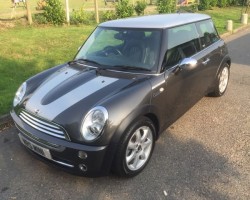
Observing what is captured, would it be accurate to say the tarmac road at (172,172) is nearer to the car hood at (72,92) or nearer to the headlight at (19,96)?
the headlight at (19,96)

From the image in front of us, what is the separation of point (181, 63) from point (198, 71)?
745 millimetres

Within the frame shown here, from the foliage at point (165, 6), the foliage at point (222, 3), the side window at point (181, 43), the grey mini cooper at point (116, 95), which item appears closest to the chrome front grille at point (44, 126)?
the grey mini cooper at point (116, 95)

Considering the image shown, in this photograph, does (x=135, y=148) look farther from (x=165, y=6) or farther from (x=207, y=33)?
(x=165, y=6)

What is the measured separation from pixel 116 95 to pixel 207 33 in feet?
9.12

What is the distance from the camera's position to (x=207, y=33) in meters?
5.57

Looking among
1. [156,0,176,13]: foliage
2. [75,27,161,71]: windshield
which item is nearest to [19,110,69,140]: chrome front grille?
[75,27,161,71]: windshield

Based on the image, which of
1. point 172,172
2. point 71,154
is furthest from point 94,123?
point 172,172

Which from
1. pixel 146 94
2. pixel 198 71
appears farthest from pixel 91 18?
pixel 146 94

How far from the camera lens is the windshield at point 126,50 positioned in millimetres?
4156

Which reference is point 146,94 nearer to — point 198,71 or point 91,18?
point 198,71

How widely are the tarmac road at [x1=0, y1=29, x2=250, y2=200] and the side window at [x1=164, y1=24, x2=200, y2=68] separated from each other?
1.12 meters

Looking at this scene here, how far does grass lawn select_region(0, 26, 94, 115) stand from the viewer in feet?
22.1

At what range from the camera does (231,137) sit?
4719 mm

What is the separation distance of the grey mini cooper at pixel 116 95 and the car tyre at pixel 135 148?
0.04 ft
